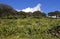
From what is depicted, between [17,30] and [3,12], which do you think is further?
[3,12]

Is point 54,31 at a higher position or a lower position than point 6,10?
lower

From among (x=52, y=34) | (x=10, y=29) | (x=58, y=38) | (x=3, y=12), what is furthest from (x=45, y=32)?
(x=3, y=12)

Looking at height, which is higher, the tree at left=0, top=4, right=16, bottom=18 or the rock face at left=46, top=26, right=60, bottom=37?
the tree at left=0, top=4, right=16, bottom=18

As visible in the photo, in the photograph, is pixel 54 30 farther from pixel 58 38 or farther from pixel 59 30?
pixel 58 38

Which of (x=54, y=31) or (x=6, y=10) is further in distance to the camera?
(x=6, y=10)

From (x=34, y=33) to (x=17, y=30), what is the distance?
37.4 inches

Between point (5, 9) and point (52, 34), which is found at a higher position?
point (5, 9)

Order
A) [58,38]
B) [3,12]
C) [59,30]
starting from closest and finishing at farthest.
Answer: [58,38], [59,30], [3,12]

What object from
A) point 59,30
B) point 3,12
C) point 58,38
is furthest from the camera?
point 3,12

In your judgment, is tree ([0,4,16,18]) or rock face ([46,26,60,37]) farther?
tree ([0,4,16,18])

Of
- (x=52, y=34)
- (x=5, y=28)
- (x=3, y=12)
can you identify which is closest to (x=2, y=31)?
(x=5, y=28)

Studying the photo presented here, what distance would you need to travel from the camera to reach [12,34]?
9.14 meters

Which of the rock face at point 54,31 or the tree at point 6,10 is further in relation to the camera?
the tree at point 6,10

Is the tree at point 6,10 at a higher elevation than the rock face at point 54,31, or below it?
higher
